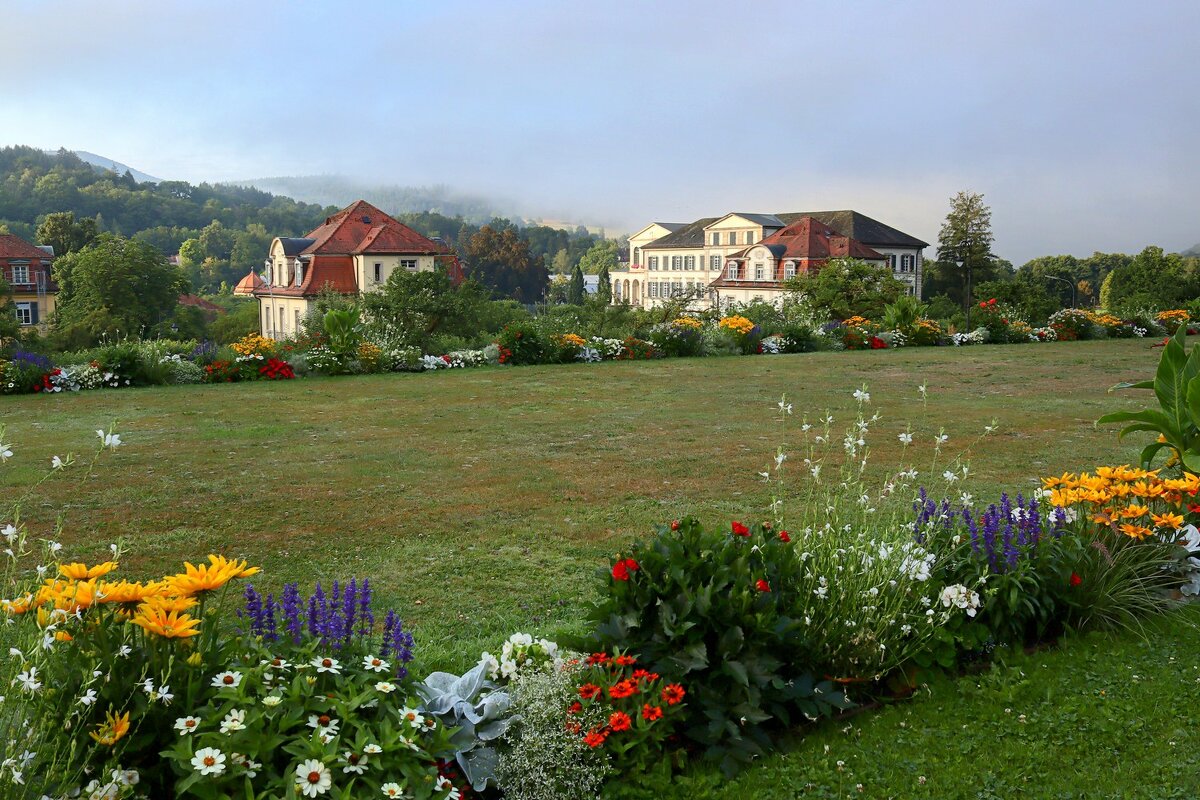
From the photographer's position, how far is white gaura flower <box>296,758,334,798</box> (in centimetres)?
206

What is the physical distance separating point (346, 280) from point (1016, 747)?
4398 centimetres

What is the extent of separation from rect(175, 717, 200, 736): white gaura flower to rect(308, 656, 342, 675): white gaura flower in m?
0.31

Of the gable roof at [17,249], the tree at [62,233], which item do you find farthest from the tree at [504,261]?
the gable roof at [17,249]

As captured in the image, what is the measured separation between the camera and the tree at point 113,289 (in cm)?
4453

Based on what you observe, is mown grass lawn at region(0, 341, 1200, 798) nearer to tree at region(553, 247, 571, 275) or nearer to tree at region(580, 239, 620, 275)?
tree at region(580, 239, 620, 275)

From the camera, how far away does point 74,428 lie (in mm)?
8781

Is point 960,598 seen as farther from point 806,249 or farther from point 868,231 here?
point 868,231

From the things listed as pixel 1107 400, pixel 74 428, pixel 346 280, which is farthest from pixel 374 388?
pixel 346 280

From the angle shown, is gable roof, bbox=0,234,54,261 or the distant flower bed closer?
the distant flower bed

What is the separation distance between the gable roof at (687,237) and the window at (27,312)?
42.0 metres

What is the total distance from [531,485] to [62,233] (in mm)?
59170

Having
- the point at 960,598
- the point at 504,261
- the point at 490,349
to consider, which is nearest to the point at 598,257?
the point at 504,261

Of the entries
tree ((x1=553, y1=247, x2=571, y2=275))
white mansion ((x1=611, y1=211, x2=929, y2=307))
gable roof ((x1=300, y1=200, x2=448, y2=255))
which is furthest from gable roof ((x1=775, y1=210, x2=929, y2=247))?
tree ((x1=553, y1=247, x2=571, y2=275))

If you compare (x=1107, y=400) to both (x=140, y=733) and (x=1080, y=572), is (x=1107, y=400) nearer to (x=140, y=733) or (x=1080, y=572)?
(x=1080, y=572)
